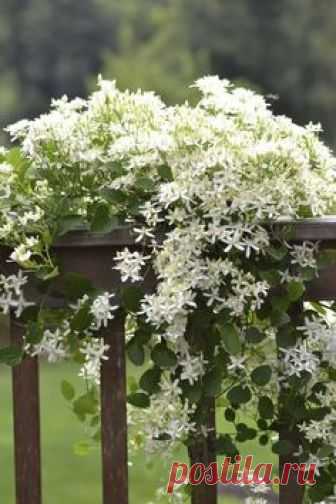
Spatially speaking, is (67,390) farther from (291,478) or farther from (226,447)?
(291,478)

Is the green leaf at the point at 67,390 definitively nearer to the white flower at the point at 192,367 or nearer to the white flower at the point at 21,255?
the white flower at the point at 192,367

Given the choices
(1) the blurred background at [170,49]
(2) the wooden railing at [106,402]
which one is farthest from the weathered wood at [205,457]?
(1) the blurred background at [170,49]

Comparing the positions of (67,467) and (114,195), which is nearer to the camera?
(114,195)

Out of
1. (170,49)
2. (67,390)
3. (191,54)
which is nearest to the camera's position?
(67,390)

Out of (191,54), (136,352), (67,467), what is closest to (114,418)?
(136,352)

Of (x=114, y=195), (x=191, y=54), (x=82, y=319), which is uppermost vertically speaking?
(x=191, y=54)

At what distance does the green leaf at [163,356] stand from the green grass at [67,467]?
55.9 inches

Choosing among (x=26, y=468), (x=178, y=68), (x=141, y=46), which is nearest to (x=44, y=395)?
(x=26, y=468)

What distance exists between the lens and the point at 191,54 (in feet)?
77.7

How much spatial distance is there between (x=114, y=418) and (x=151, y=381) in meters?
0.14

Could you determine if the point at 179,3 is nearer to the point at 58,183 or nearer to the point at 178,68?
the point at 178,68

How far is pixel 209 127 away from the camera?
2.07m

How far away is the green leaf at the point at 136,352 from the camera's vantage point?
213 centimetres

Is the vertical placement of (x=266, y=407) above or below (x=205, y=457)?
above
